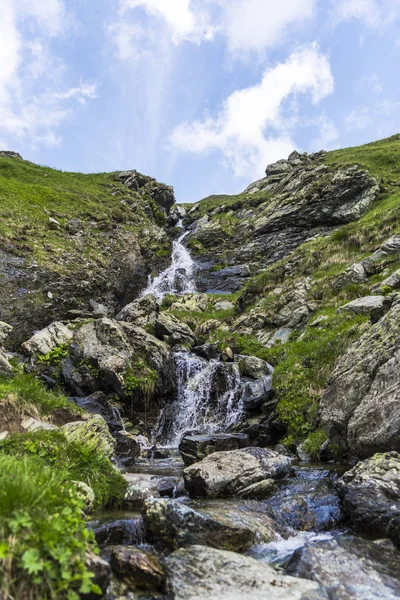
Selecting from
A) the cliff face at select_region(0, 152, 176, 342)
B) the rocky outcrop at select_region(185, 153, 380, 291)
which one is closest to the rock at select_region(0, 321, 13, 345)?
the cliff face at select_region(0, 152, 176, 342)

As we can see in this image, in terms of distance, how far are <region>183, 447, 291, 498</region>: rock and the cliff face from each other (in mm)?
18832

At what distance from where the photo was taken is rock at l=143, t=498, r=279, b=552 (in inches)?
253

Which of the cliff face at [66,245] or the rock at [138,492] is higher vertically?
the cliff face at [66,245]

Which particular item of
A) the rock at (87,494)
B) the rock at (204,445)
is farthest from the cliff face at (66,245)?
the rock at (87,494)

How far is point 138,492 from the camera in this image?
916 centimetres

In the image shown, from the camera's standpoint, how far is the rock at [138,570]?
502 centimetres

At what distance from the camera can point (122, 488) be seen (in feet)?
29.5

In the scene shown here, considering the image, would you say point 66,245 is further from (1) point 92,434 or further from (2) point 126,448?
(1) point 92,434

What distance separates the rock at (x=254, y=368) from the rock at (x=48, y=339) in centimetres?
1042

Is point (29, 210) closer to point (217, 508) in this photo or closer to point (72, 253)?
point (72, 253)

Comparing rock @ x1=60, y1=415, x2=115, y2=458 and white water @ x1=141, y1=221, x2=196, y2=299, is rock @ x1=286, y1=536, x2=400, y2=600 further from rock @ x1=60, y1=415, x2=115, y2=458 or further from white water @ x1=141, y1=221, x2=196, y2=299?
white water @ x1=141, y1=221, x2=196, y2=299

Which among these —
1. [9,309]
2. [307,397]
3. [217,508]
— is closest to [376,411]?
[217,508]

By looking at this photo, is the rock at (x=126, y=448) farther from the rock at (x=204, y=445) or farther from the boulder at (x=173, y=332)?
the boulder at (x=173, y=332)

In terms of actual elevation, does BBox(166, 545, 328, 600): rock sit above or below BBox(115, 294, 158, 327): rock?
below
